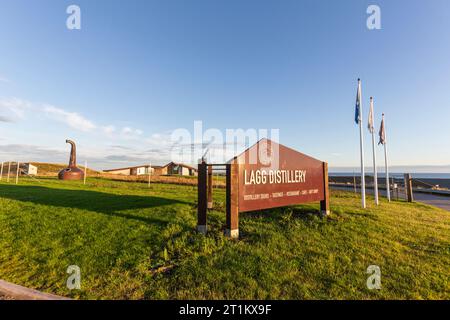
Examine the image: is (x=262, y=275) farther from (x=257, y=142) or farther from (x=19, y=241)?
(x=19, y=241)

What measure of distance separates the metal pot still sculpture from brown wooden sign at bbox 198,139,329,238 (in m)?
25.2

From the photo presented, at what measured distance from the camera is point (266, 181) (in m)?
6.09

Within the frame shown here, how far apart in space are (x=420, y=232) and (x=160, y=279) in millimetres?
7010

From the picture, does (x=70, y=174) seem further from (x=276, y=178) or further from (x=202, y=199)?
(x=276, y=178)

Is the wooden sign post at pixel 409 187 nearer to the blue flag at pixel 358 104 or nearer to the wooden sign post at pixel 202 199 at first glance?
the blue flag at pixel 358 104

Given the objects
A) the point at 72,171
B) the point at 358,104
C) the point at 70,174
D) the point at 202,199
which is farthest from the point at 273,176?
the point at 72,171

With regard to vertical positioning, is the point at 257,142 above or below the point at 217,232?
above

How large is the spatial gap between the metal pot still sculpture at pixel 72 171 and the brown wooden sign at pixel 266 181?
992 inches

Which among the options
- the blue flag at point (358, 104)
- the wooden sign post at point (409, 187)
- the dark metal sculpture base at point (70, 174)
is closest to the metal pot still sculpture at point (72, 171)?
the dark metal sculpture base at point (70, 174)

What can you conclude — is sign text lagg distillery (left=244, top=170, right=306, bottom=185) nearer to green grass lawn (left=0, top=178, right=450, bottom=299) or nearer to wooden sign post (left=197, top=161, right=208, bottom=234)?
wooden sign post (left=197, top=161, right=208, bottom=234)

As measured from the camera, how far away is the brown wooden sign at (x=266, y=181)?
539 centimetres
